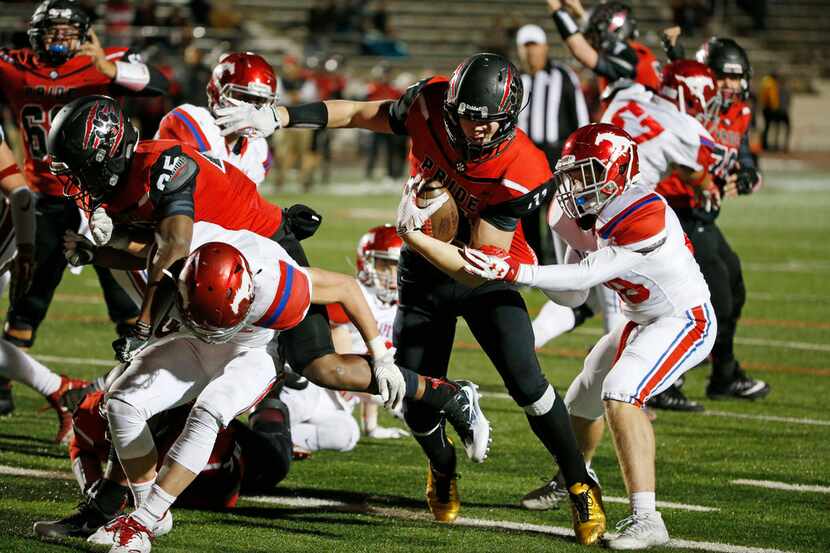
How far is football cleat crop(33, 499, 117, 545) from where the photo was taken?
4.45 metres

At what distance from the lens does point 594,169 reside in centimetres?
463

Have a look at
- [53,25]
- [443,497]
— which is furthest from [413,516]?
[53,25]

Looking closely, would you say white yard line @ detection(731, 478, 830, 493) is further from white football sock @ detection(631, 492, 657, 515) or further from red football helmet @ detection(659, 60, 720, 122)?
red football helmet @ detection(659, 60, 720, 122)

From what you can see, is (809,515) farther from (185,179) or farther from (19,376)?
(19,376)

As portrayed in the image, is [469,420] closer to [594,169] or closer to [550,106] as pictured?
[594,169]

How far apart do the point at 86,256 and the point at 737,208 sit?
47.3ft

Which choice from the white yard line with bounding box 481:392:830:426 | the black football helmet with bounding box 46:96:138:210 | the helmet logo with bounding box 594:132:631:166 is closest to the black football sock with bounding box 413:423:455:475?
the helmet logo with bounding box 594:132:631:166

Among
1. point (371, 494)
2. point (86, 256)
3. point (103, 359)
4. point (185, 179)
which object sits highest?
point (185, 179)

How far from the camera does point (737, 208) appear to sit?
18172 millimetres

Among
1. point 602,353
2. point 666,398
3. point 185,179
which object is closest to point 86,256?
point 185,179

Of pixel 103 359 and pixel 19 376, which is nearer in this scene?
pixel 19 376

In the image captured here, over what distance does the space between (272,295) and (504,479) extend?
5.56 ft

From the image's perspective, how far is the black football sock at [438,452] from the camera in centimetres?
495

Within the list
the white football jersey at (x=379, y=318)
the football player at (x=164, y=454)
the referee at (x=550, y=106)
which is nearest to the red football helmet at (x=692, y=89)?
the white football jersey at (x=379, y=318)
